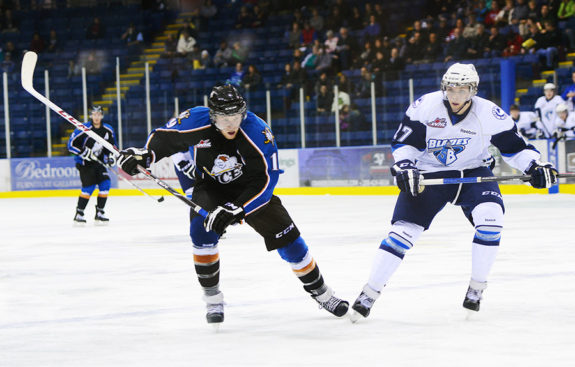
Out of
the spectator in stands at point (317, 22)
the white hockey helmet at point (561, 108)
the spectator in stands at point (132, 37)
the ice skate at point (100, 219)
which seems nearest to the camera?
the ice skate at point (100, 219)

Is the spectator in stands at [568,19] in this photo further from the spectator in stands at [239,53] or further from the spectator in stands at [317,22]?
the spectator in stands at [239,53]

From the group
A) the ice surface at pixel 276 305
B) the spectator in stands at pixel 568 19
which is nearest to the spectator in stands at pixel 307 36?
the spectator in stands at pixel 568 19

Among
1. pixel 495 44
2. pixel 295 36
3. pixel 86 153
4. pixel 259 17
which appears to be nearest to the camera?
pixel 86 153

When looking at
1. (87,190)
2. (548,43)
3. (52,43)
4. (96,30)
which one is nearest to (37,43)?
(52,43)

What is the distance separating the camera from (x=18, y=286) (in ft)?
18.3

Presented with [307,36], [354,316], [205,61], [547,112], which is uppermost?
[307,36]

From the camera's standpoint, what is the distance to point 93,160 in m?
10.6

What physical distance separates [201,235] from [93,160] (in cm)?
672

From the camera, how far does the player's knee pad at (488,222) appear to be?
4.13 meters

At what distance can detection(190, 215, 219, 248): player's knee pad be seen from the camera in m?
4.11

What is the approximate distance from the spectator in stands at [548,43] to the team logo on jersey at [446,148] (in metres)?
10.8

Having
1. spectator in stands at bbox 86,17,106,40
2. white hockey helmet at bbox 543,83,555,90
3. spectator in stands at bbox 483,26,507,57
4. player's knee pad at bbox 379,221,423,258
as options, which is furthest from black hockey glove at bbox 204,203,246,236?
spectator in stands at bbox 86,17,106,40

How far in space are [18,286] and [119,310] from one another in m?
1.25

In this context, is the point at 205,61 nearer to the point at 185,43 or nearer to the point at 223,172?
the point at 185,43
